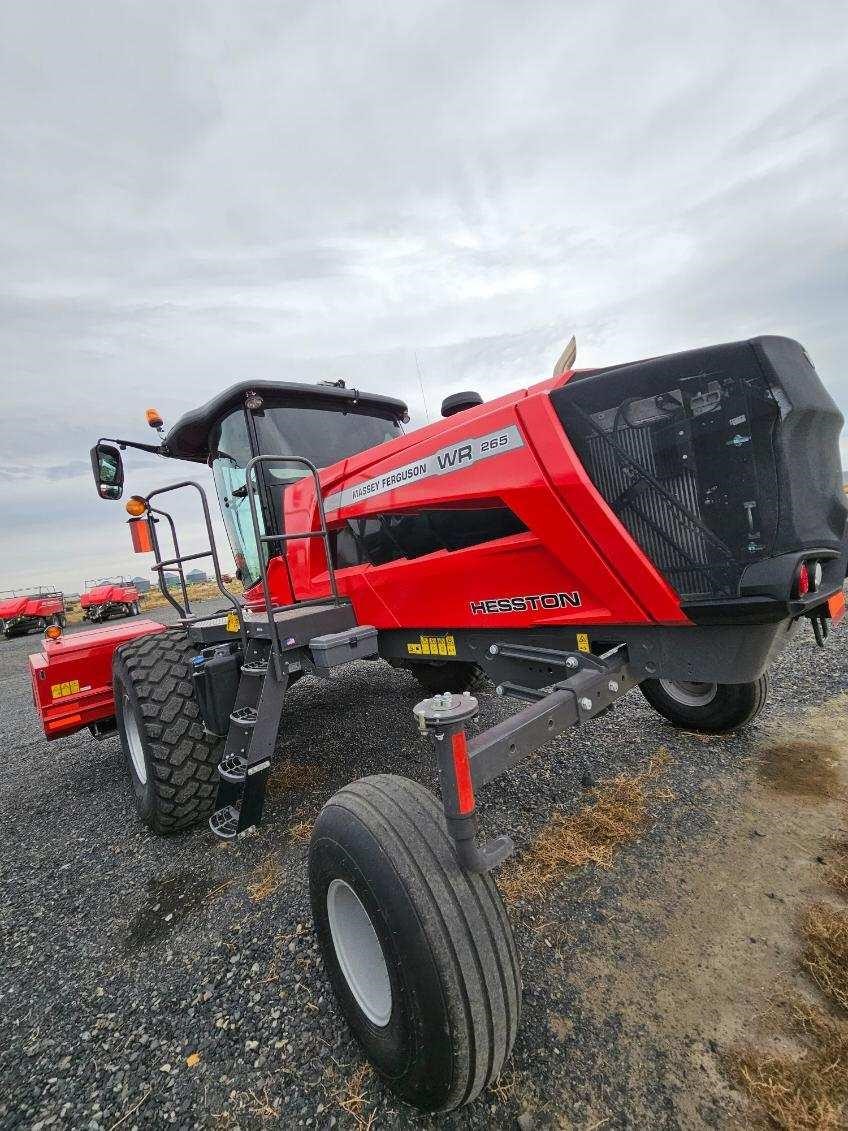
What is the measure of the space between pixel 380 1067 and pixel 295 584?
2.46 meters

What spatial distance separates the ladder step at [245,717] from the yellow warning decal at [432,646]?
0.93 m

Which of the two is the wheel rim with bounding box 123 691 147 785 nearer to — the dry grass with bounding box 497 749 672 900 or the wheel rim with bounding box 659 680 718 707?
the dry grass with bounding box 497 749 672 900

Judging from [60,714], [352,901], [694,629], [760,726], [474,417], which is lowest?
[760,726]

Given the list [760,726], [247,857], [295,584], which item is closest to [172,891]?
[247,857]

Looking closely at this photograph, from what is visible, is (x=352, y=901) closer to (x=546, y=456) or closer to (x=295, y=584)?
(x=546, y=456)

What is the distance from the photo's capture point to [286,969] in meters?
2.05

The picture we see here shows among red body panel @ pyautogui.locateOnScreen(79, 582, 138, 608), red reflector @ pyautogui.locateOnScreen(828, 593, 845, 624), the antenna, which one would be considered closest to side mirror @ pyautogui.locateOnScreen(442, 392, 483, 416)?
the antenna

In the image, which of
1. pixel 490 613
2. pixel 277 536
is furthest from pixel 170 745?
pixel 490 613

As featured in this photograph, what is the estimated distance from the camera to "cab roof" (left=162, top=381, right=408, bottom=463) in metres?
3.47

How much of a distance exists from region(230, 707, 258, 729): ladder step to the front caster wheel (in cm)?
131

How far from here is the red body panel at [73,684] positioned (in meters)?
3.82

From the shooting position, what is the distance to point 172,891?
266 centimetres

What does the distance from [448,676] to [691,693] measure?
2.10 metres

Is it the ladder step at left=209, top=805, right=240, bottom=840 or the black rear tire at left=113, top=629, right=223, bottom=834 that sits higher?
the black rear tire at left=113, top=629, right=223, bottom=834
